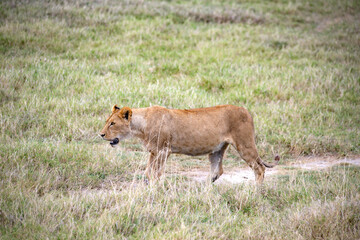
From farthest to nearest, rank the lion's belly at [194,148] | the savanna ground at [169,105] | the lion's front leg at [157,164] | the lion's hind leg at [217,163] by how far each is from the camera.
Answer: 1. the lion's hind leg at [217,163]
2. the lion's belly at [194,148]
3. the lion's front leg at [157,164]
4. the savanna ground at [169,105]

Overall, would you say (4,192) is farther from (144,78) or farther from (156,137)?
(144,78)

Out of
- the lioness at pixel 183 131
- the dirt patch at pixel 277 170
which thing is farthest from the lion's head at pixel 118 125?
the dirt patch at pixel 277 170

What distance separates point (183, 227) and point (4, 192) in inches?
87.5

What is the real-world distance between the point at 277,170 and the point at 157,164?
8.45 ft

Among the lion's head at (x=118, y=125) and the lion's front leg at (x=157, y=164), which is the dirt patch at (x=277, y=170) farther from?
the lion's head at (x=118, y=125)

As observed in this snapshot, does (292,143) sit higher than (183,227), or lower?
lower

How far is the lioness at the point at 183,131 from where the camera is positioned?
6590 mm

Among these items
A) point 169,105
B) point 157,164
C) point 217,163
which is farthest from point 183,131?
point 169,105

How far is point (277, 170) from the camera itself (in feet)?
25.7

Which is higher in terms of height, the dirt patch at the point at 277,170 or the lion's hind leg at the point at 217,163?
the lion's hind leg at the point at 217,163

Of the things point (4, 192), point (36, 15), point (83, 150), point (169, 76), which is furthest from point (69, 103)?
point (36, 15)

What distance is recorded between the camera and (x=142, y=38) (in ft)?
48.2

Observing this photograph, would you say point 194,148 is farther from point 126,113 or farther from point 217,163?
point 126,113

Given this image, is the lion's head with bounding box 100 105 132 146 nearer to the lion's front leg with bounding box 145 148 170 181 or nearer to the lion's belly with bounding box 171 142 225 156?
the lion's front leg with bounding box 145 148 170 181
